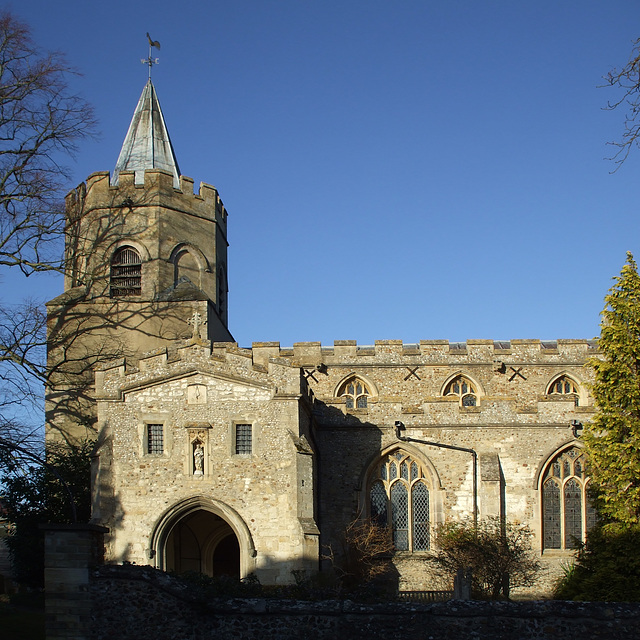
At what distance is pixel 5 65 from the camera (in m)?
24.4

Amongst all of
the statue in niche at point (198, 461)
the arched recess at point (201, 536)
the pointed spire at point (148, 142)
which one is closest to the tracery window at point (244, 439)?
the statue in niche at point (198, 461)

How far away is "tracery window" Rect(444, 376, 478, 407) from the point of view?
96.9ft

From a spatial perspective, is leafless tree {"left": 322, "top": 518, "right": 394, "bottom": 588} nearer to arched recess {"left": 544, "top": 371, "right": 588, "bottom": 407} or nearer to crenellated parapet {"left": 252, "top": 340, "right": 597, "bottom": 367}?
crenellated parapet {"left": 252, "top": 340, "right": 597, "bottom": 367}

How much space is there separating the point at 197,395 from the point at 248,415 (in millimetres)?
1307

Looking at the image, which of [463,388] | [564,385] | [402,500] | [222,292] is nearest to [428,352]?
[463,388]

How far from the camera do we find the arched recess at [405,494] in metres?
25.1

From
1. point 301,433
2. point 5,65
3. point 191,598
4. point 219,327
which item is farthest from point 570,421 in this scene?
point 5,65

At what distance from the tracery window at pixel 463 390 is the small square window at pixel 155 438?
434 inches

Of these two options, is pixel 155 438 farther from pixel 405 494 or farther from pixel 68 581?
pixel 405 494

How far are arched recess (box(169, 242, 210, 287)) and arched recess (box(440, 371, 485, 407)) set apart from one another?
28.8 feet

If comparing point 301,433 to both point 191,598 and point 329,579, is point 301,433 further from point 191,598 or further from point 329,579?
point 191,598

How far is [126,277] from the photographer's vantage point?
29.8 m

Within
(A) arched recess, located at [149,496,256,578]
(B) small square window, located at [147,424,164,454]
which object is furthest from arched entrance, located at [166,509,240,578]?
(B) small square window, located at [147,424,164,454]

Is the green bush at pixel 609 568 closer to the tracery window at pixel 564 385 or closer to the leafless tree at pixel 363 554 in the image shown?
the leafless tree at pixel 363 554
